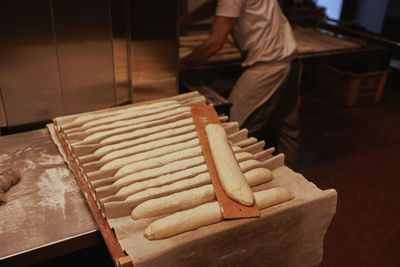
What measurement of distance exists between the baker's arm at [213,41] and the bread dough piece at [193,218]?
1438mm

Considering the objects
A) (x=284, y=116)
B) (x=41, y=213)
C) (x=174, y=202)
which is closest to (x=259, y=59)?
(x=284, y=116)

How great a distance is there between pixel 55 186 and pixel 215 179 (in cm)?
66

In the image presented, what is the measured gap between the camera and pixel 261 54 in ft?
9.49

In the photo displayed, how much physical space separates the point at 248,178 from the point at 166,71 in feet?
3.15

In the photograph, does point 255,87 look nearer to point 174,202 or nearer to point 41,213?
point 174,202

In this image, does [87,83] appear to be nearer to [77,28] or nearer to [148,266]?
[77,28]

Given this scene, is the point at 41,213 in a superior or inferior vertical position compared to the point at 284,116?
superior

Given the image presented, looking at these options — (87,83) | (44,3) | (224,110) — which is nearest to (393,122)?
(224,110)

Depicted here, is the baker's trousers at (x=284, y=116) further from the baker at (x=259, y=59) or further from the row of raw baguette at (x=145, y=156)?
the row of raw baguette at (x=145, y=156)

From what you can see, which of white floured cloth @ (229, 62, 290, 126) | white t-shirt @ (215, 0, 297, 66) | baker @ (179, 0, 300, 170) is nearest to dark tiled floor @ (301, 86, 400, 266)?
baker @ (179, 0, 300, 170)

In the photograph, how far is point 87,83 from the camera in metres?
2.12

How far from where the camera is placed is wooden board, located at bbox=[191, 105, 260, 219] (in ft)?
4.70

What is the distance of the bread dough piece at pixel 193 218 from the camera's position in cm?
133

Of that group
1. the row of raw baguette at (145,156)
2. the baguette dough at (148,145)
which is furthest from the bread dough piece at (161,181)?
the baguette dough at (148,145)
